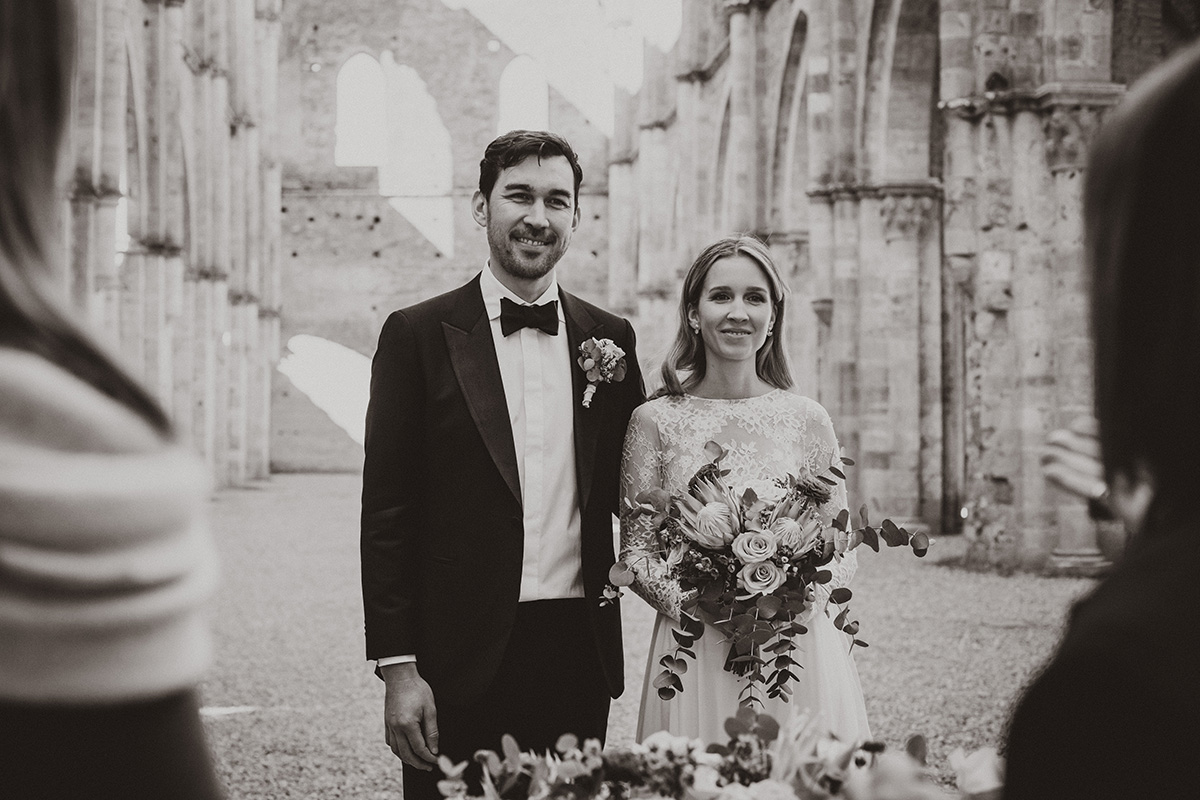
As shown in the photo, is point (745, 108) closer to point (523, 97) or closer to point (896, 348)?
point (896, 348)

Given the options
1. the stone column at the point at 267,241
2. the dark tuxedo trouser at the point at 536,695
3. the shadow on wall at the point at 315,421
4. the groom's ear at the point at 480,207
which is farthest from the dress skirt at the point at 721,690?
the shadow on wall at the point at 315,421

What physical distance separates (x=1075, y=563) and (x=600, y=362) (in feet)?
30.4

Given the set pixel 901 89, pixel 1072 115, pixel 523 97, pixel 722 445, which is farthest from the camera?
pixel 523 97

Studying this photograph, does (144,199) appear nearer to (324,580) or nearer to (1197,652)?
(324,580)

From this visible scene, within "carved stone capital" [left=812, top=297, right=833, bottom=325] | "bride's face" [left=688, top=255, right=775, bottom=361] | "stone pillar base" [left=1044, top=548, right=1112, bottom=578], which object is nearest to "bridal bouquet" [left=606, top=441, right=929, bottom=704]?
"bride's face" [left=688, top=255, right=775, bottom=361]

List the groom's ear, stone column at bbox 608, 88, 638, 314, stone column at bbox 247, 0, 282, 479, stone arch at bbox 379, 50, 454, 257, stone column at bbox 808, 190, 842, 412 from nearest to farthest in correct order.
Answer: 1. the groom's ear
2. stone column at bbox 808, 190, 842, 412
3. stone column at bbox 247, 0, 282, 479
4. stone column at bbox 608, 88, 638, 314
5. stone arch at bbox 379, 50, 454, 257

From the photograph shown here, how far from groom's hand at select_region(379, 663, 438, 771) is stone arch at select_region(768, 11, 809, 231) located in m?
17.1

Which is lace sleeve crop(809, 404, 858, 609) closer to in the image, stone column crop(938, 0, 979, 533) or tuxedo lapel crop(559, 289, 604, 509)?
tuxedo lapel crop(559, 289, 604, 509)

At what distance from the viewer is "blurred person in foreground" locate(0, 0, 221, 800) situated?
774mm

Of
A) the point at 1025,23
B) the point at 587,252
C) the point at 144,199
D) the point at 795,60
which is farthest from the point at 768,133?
the point at 587,252

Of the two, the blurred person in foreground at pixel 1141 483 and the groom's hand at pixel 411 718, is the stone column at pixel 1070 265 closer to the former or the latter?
the groom's hand at pixel 411 718

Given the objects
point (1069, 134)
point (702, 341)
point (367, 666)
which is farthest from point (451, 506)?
point (1069, 134)

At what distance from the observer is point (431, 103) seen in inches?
1428

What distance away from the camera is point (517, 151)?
3.06 m
